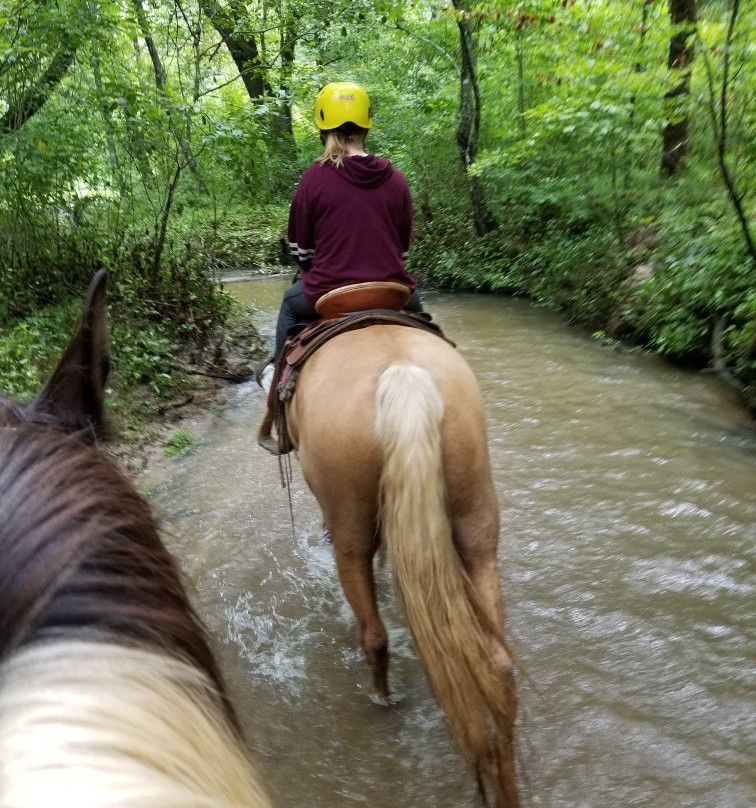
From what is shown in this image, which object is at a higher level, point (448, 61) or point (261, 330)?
point (448, 61)

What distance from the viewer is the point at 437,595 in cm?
227

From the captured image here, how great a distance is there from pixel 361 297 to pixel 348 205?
0.47 m

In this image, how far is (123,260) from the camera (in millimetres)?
7414

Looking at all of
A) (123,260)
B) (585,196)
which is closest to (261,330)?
(123,260)

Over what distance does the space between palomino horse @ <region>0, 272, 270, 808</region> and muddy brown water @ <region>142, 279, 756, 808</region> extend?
427 mm

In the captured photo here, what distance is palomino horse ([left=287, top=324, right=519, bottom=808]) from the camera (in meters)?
2.25

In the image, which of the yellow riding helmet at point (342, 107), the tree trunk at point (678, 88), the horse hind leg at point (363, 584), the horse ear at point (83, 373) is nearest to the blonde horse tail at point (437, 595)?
the horse hind leg at point (363, 584)

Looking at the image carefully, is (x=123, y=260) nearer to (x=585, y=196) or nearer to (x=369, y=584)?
(x=369, y=584)

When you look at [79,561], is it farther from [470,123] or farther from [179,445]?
[470,123]

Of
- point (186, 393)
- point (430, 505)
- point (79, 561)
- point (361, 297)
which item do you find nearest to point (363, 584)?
point (430, 505)

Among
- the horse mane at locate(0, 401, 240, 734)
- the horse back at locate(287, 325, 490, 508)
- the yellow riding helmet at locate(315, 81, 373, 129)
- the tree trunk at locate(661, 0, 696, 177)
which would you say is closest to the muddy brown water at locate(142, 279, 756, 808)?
the horse mane at locate(0, 401, 240, 734)

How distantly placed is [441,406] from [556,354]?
583cm

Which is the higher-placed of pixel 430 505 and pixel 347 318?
pixel 347 318

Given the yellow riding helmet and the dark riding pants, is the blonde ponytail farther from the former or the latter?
the dark riding pants
